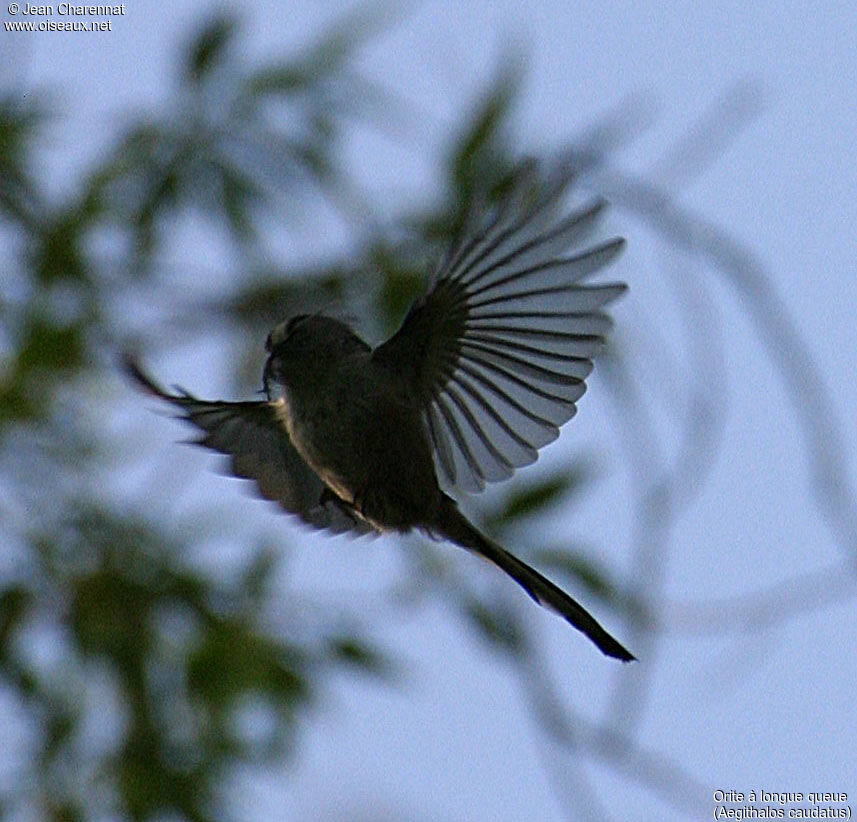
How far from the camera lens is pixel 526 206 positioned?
1.66 meters

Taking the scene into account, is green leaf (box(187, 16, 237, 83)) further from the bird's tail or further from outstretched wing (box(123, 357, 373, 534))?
the bird's tail

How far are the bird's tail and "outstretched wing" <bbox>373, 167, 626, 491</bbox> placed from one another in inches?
2.6

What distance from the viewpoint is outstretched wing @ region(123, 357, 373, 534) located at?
1.89m

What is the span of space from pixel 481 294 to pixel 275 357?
0.78 feet

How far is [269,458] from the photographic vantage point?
1.93 m

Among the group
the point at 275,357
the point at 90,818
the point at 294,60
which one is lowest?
the point at 90,818

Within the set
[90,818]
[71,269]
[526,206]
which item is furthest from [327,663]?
[526,206]

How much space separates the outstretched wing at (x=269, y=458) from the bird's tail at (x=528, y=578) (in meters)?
0.09

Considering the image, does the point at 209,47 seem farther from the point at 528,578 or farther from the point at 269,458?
the point at 528,578

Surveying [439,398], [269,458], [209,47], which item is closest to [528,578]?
[439,398]

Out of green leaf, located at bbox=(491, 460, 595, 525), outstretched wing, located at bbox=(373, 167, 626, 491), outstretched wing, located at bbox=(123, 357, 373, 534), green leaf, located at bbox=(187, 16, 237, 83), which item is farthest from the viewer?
green leaf, located at bbox=(187, 16, 237, 83)

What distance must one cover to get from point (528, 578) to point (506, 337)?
244 mm

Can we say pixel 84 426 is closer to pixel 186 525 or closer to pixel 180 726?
pixel 186 525

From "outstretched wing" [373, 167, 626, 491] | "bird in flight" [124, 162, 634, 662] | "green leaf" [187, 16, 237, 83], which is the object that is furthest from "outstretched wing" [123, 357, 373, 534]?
"green leaf" [187, 16, 237, 83]
